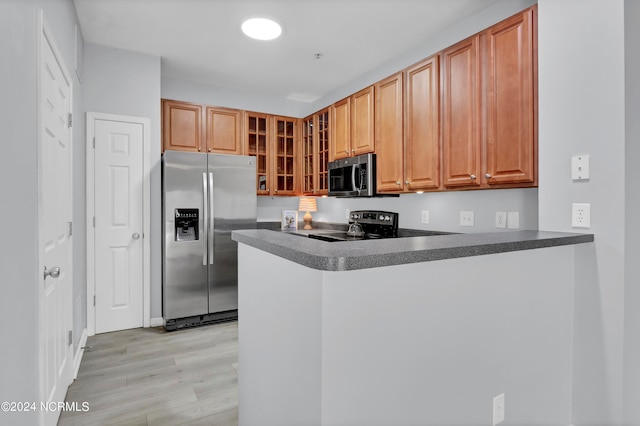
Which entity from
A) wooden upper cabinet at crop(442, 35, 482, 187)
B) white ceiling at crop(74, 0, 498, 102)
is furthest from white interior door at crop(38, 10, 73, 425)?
wooden upper cabinet at crop(442, 35, 482, 187)

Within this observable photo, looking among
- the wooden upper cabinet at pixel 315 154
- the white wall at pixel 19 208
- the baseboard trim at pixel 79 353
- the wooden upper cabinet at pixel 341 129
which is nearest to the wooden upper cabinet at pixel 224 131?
the wooden upper cabinet at pixel 315 154

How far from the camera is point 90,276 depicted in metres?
3.20

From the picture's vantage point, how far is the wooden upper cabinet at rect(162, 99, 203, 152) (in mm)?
3766

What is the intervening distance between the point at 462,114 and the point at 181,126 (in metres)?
2.92

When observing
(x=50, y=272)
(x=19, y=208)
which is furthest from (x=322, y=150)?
(x=19, y=208)

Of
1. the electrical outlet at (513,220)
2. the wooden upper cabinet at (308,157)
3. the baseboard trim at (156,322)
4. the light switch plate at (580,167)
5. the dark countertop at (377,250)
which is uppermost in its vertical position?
the wooden upper cabinet at (308,157)

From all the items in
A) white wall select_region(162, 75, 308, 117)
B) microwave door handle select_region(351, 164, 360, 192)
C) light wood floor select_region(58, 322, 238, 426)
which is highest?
white wall select_region(162, 75, 308, 117)

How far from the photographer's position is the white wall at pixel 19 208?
47.9 inches

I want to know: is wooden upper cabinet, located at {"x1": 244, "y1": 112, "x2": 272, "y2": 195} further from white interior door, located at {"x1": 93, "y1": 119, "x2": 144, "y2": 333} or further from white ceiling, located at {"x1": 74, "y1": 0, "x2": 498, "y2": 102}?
white interior door, located at {"x1": 93, "y1": 119, "x2": 144, "y2": 333}

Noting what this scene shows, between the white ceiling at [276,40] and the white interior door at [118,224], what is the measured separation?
84 cm

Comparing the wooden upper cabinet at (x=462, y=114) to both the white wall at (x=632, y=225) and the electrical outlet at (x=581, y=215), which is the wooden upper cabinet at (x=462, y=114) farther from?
the white wall at (x=632, y=225)

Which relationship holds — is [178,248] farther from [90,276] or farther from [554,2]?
[554,2]

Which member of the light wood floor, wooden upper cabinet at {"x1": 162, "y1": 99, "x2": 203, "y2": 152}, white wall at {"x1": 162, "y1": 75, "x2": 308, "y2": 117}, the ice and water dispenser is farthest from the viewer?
white wall at {"x1": 162, "y1": 75, "x2": 308, "y2": 117}

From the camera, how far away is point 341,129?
3701mm
